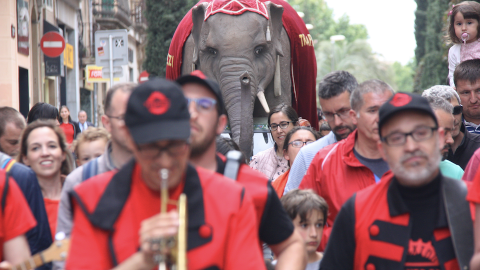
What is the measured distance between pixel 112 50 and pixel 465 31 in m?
8.23

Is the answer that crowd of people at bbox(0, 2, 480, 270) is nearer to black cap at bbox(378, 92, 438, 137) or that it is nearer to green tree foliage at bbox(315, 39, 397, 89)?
black cap at bbox(378, 92, 438, 137)

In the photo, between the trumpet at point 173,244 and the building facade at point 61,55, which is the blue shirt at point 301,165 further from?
the building facade at point 61,55

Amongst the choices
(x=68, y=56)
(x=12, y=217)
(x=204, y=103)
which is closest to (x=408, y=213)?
(x=204, y=103)

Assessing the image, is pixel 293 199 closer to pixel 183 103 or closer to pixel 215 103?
pixel 215 103

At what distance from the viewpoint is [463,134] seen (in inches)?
261

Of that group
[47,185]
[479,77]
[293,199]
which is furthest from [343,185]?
[479,77]

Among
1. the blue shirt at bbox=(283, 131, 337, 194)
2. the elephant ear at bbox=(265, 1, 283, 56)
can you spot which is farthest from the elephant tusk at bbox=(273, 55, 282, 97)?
the blue shirt at bbox=(283, 131, 337, 194)

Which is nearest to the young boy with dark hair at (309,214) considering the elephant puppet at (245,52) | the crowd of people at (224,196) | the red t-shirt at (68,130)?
the crowd of people at (224,196)

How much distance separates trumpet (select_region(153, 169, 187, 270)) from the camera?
276 cm

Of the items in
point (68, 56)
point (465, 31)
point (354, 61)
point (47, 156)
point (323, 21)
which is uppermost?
point (323, 21)

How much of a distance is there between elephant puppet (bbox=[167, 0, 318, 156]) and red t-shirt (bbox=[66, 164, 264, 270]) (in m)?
6.46

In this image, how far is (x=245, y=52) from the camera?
10.4 m

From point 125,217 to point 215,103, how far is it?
3.34ft

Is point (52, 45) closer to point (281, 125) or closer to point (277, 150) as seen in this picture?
point (281, 125)
